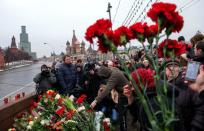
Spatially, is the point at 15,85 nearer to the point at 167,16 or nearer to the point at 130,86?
the point at 130,86

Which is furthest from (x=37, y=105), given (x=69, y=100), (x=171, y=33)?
(x=171, y=33)

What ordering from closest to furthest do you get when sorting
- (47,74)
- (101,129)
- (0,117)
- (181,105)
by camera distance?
1. (181,105)
2. (101,129)
3. (0,117)
4. (47,74)

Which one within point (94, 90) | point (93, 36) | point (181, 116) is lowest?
point (94, 90)

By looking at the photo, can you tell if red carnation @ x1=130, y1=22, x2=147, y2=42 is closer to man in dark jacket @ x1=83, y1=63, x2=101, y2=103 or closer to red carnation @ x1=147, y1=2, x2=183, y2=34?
red carnation @ x1=147, y1=2, x2=183, y2=34

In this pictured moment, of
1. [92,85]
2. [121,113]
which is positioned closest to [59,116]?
[121,113]

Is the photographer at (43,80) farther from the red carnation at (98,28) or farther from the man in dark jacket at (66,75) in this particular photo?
the red carnation at (98,28)

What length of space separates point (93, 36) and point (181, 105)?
811 millimetres

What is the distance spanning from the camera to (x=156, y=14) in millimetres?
2977

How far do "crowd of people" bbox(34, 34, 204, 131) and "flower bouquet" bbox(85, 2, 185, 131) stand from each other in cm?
9

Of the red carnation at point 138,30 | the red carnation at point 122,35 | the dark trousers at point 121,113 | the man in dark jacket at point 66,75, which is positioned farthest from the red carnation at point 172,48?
the man in dark jacket at point 66,75

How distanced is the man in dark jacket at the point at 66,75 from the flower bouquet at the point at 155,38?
25.0 feet

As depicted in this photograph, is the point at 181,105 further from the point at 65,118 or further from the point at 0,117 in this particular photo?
the point at 0,117

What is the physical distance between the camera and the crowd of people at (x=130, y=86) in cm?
313

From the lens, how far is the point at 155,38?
10.3ft
